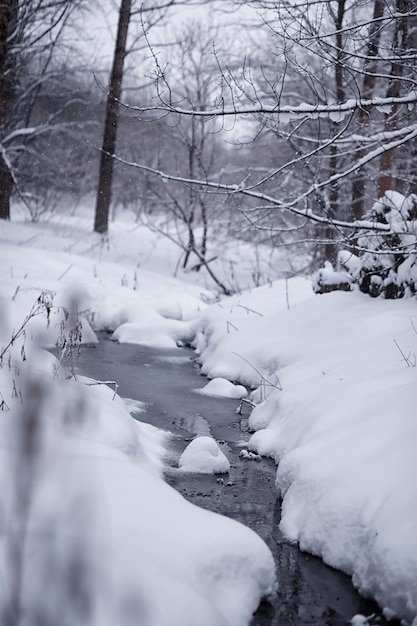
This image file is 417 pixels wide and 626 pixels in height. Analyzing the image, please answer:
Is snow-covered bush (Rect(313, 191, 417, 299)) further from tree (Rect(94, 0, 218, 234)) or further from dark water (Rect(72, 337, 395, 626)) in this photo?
tree (Rect(94, 0, 218, 234))

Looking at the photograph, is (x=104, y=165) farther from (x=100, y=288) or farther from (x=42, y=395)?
(x=42, y=395)

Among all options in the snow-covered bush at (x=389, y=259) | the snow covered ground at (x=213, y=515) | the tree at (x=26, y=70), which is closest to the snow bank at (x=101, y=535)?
the snow covered ground at (x=213, y=515)

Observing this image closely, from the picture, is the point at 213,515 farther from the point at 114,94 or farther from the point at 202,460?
the point at 114,94

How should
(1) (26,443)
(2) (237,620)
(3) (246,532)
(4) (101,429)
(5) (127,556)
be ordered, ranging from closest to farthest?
(1) (26,443)
(5) (127,556)
(2) (237,620)
(3) (246,532)
(4) (101,429)

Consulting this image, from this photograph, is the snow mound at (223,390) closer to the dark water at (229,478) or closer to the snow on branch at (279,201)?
the dark water at (229,478)

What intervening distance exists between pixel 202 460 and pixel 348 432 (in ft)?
3.65

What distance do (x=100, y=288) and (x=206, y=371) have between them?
3.85m

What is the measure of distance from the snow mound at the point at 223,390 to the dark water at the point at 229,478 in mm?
162

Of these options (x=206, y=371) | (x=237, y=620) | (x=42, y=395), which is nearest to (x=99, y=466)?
(x=237, y=620)

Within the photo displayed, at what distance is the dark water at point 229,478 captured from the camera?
279cm

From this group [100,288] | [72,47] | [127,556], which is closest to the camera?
[127,556]

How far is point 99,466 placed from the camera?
9.65 ft

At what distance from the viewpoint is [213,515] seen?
285cm

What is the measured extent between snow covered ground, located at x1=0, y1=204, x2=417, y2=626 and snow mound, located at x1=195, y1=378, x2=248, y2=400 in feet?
Result: 0.08
